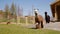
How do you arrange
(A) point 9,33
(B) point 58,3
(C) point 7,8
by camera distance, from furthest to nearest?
(C) point 7,8 → (B) point 58,3 → (A) point 9,33

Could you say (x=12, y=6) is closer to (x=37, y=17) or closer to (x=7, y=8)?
(x=7, y=8)

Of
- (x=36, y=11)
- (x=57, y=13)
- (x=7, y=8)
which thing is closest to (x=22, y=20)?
(x=57, y=13)

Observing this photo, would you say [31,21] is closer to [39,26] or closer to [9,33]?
[39,26]

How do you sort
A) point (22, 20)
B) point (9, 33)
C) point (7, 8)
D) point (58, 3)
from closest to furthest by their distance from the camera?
1. point (9, 33)
2. point (58, 3)
3. point (22, 20)
4. point (7, 8)

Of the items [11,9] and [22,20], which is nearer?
[22,20]

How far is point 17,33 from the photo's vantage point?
945 cm

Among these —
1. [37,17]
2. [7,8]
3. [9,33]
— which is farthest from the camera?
[7,8]

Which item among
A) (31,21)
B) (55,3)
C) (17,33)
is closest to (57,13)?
(55,3)

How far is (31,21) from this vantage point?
28562 millimetres

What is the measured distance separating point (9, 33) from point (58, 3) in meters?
19.1

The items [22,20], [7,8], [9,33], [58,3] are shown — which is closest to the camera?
[9,33]

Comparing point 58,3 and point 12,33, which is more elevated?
point 58,3

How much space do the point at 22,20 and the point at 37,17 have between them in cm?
1463

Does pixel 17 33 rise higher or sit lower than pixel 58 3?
lower
